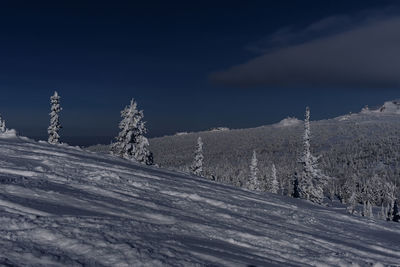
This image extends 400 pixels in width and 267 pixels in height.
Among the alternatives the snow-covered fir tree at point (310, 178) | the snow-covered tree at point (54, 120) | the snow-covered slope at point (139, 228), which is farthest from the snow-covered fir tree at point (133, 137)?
the snow-covered slope at point (139, 228)

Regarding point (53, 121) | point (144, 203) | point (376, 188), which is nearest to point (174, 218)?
point (144, 203)

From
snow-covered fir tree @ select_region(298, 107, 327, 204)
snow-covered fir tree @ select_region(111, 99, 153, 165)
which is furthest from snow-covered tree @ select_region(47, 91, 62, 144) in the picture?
snow-covered fir tree @ select_region(298, 107, 327, 204)

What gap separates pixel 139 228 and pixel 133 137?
3986 centimetres

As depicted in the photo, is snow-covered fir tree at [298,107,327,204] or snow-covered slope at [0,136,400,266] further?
snow-covered fir tree at [298,107,327,204]

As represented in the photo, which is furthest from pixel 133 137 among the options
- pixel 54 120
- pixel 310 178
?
pixel 310 178

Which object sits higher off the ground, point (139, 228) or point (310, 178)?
point (139, 228)

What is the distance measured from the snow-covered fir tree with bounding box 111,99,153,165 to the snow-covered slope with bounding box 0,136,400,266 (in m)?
32.8

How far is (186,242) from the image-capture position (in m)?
5.16

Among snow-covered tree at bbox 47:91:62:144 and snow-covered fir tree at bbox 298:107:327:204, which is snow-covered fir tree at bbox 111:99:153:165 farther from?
snow-covered fir tree at bbox 298:107:327:204

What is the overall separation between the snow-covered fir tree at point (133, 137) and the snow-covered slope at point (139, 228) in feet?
108

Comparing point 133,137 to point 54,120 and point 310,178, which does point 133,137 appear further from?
point 310,178

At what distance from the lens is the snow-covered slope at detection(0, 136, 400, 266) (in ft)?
13.1

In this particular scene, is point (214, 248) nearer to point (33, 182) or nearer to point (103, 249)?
point (103, 249)

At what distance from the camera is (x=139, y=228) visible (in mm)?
5312
